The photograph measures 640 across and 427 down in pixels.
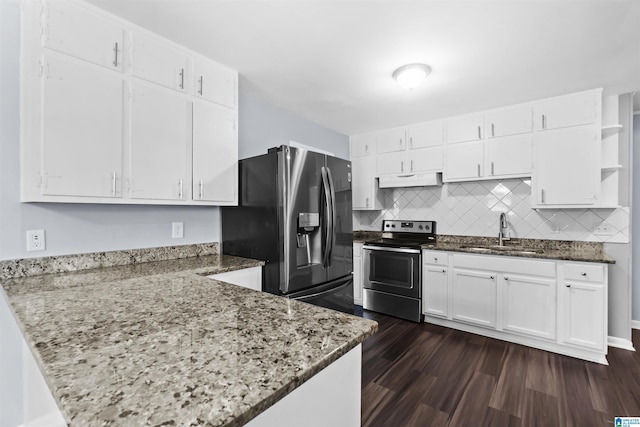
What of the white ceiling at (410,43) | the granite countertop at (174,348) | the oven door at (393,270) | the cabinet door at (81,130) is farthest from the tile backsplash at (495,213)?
the cabinet door at (81,130)

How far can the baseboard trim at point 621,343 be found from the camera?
2703mm

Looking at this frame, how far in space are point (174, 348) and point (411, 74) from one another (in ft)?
7.92

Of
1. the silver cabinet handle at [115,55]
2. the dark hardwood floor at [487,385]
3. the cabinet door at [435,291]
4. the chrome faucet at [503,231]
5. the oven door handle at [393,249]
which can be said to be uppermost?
the silver cabinet handle at [115,55]

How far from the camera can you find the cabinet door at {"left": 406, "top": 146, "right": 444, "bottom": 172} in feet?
11.8

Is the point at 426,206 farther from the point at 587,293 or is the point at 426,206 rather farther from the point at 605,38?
the point at 605,38

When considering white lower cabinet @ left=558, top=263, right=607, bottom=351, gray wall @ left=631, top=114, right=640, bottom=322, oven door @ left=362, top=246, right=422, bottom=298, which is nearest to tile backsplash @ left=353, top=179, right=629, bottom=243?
gray wall @ left=631, top=114, right=640, bottom=322

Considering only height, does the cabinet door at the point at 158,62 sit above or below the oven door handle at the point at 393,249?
above

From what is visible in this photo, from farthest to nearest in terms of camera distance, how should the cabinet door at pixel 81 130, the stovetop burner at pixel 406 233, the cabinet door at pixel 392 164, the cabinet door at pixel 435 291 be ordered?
1. the cabinet door at pixel 392 164
2. the stovetop burner at pixel 406 233
3. the cabinet door at pixel 435 291
4. the cabinet door at pixel 81 130

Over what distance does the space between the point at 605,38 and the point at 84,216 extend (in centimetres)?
357

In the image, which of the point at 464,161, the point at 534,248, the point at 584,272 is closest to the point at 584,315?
the point at 584,272

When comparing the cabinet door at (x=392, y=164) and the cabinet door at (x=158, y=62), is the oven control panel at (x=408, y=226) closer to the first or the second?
the cabinet door at (x=392, y=164)

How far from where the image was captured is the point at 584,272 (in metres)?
2.52

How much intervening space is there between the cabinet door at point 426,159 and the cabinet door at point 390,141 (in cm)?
17

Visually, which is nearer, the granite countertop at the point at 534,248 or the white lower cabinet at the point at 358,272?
the granite countertop at the point at 534,248
